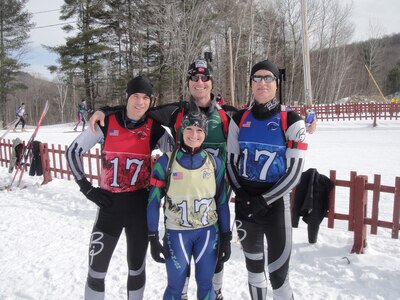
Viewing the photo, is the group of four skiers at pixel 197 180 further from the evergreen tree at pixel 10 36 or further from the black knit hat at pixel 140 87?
the evergreen tree at pixel 10 36

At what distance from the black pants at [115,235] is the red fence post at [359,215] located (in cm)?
297

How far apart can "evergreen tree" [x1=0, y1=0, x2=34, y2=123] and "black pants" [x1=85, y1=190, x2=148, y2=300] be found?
1314 inches

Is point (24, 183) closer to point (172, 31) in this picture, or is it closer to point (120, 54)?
point (172, 31)

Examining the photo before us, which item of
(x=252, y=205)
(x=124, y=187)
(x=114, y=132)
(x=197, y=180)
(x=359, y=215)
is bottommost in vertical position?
(x=359, y=215)

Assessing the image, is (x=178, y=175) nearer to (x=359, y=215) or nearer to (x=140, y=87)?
(x=140, y=87)

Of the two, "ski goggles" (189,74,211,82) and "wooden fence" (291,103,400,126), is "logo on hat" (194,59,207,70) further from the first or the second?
"wooden fence" (291,103,400,126)

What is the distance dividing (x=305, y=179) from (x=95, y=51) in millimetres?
28317

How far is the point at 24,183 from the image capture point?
902 cm

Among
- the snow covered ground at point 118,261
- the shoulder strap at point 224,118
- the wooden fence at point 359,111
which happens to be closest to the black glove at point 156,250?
the shoulder strap at point 224,118

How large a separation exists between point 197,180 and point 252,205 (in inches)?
19.5

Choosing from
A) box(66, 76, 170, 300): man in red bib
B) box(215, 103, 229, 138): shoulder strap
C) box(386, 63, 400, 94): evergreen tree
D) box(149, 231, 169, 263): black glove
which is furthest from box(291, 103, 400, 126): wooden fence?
box(386, 63, 400, 94): evergreen tree

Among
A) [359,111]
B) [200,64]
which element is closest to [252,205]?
[200,64]

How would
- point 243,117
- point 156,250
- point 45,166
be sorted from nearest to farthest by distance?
point 156,250 → point 243,117 → point 45,166

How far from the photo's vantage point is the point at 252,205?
8.67 feet
